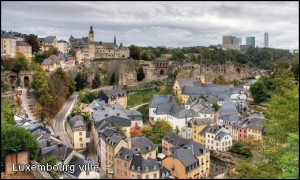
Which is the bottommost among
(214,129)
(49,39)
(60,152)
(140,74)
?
(214,129)

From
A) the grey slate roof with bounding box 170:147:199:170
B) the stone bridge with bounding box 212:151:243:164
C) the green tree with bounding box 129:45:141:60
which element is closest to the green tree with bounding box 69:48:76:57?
the green tree with bounding box 129:45:141:60

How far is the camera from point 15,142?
526 inches

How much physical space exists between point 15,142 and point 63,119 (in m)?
14.2

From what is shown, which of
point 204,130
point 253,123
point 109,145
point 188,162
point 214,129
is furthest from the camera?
point 253,123

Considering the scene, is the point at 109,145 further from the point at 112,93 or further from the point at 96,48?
the point at 96,48

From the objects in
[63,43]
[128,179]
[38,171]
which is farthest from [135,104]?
[128,179]

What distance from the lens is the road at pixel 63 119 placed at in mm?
23125

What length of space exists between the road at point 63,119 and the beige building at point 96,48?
14262mm

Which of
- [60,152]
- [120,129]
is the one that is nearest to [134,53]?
[120,129]

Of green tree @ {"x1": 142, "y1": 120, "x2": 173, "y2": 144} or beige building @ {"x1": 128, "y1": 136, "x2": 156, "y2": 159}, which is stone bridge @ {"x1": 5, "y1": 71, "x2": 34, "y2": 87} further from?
beige building @ {"x1": 128, "y1": 136, "x2": 156, "y2": 159}

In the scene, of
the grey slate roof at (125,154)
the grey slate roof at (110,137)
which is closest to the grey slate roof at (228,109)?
the grey slate roof at (110,137)

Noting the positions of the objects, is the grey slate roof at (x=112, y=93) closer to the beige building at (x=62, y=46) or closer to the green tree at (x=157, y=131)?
the green tree at (x=157, y=131)

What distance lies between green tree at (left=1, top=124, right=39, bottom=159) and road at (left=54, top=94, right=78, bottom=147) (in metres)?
7.75

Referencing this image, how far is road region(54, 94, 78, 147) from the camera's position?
2312cm
